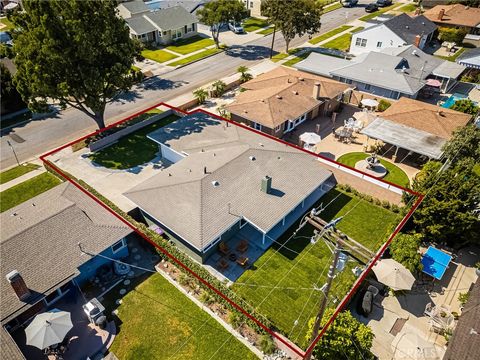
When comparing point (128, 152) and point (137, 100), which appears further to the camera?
point (137, 100)

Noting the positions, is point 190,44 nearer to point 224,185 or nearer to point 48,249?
point 224,185

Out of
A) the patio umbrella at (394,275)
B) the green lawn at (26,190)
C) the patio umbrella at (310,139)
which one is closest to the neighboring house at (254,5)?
the patio umbrella at (310,139)

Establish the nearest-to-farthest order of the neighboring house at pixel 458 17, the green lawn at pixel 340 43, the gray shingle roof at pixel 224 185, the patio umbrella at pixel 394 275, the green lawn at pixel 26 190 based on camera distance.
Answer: the patio umbrella at pixel 394 275 < the gray shingle roof at pixel 224 185 < the green lawn at pixel 26 190 < the green lawn at pixel 340 43 < the neighboring house at pixel 458 17

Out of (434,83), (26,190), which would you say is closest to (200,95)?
(26,190)

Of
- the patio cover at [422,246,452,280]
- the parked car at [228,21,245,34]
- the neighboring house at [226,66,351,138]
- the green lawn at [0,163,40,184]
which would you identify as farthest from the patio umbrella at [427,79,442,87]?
the green lawn at [0,163,40,184]

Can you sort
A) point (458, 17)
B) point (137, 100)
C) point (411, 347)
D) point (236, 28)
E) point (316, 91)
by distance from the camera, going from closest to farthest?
point (411, 347), point (316, 91), point (137, 100), point (458, 17), point (236, 28)

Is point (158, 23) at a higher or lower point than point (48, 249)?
higher

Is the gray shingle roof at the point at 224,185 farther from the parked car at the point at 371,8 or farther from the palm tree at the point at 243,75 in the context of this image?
the parked car at the point at 371,8
